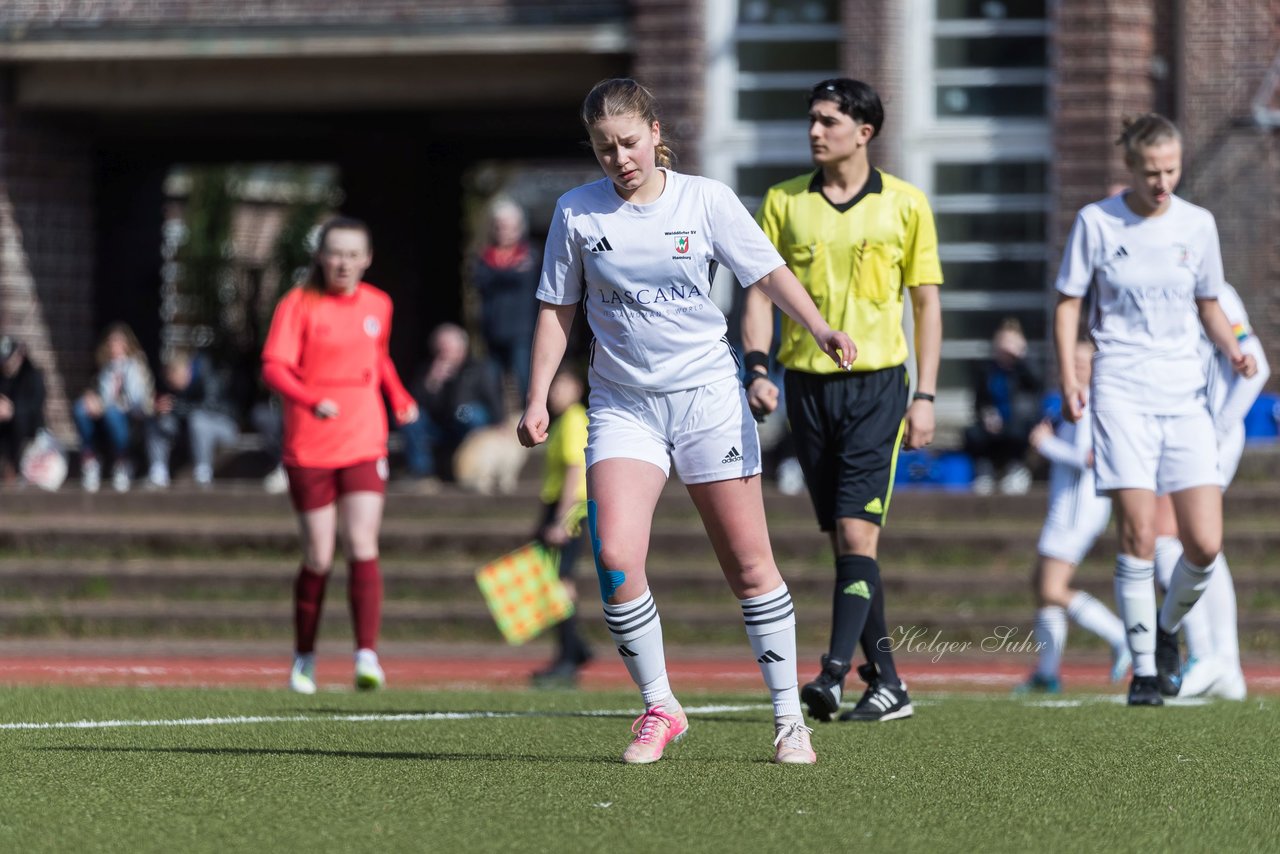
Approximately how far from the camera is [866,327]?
7.88 meters

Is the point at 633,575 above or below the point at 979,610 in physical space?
above

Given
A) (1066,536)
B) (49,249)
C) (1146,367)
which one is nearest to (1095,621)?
(1066,536)

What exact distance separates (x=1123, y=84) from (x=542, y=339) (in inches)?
508

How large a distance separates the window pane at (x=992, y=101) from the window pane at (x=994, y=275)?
52.5 inches

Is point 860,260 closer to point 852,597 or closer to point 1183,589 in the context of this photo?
point 852,597

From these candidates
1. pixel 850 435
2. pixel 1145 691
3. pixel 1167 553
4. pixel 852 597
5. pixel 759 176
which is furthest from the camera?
pixel 759 176

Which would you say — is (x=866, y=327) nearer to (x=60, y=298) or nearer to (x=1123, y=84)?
(x=1123, y=84)

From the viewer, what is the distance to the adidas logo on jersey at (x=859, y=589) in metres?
7.75

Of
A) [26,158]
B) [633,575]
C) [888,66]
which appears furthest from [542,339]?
[26,158]

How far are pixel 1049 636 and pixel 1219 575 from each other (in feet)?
4.10

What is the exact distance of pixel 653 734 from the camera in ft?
20.8

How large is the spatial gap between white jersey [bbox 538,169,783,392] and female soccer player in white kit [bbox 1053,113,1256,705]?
247 centimetres

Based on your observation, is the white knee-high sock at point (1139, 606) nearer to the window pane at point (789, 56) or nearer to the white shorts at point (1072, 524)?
the white shorts at point (1072, 524)

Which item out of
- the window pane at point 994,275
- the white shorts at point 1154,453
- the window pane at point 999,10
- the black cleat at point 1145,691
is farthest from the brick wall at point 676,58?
the black cleat at point 1145,691
